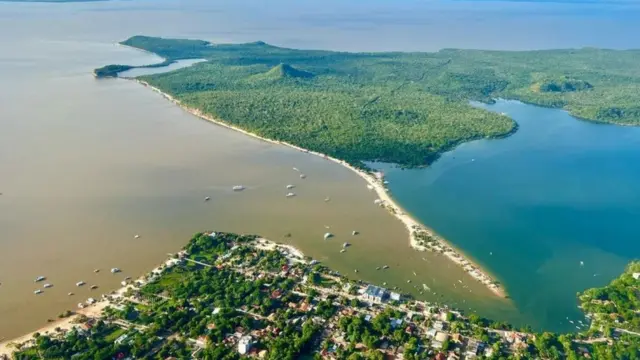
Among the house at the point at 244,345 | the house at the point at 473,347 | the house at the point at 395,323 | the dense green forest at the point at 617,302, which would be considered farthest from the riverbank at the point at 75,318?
the dense green forest at the point at 617,302

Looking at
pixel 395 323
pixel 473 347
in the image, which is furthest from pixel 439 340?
pixel 395 323

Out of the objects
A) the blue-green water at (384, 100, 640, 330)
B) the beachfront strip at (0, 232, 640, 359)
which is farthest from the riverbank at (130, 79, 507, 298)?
the beachfront strip at (0, 232, 640, 359)

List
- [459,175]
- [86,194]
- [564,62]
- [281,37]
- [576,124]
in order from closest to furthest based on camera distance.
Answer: [86,194] < [459,175] < [576,124] < [564,62] < [281,37]

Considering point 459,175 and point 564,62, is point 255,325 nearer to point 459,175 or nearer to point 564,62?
point 459,175

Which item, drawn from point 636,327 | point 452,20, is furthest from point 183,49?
point 452,20

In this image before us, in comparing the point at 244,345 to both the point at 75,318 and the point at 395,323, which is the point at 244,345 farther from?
the point at 75,318

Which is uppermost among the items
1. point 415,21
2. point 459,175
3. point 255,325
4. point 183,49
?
point 415,21

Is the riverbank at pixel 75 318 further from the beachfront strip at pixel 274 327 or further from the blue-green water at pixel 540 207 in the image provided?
the blue-green water at pixel 540 207
